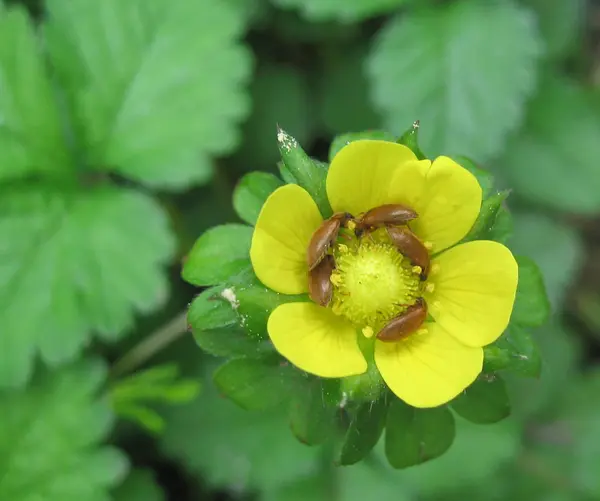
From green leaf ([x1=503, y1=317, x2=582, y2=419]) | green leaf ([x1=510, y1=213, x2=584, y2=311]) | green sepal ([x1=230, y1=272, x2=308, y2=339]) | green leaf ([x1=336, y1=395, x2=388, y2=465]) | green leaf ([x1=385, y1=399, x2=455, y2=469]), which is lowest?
green leaf ([x1=503, y1=317, x2=582, y2=419])

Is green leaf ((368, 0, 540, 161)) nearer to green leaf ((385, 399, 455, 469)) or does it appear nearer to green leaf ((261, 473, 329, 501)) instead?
green leaf ((385, 399, 455, 469))

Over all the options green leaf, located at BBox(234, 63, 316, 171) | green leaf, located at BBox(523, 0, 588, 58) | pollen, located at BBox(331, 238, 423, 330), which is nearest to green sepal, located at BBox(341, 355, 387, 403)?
pollen, located at BBox(331, 238, 423, 330)

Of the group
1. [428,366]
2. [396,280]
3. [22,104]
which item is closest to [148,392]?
[22,104]

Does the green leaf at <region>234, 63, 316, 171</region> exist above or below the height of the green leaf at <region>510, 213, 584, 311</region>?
above

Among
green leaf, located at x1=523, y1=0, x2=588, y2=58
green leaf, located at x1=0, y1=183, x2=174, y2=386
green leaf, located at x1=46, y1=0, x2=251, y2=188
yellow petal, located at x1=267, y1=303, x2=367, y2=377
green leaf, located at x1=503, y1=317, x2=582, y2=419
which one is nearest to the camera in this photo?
yellow petal, located at x1=267, y1=303, x2=367, y2=377

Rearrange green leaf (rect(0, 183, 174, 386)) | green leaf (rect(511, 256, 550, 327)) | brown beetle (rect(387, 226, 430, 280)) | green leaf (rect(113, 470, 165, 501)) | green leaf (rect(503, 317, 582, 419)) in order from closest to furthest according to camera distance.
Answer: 1. brown beetle (rect(387, 226, 430, 280))
2. green leaf (rect(511, 256, 550, 327))
3. green leaf (rect(0, 183, 174, 386))
4. green leaf (rect(113, 470, 165, 501))
5. green leaf (rect(503, 317, 582, 419))

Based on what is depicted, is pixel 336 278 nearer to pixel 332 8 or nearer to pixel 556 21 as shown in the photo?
pixel 332 8

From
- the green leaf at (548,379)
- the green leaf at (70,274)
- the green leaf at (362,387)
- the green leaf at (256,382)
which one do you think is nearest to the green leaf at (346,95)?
the green leaf at (70,274)

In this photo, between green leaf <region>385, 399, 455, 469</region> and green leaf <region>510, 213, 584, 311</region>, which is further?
green leaf <region>510, 213, 584, 311</region>

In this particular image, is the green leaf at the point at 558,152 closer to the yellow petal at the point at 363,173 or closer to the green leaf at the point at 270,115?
the green leaf at the point at 270,115
